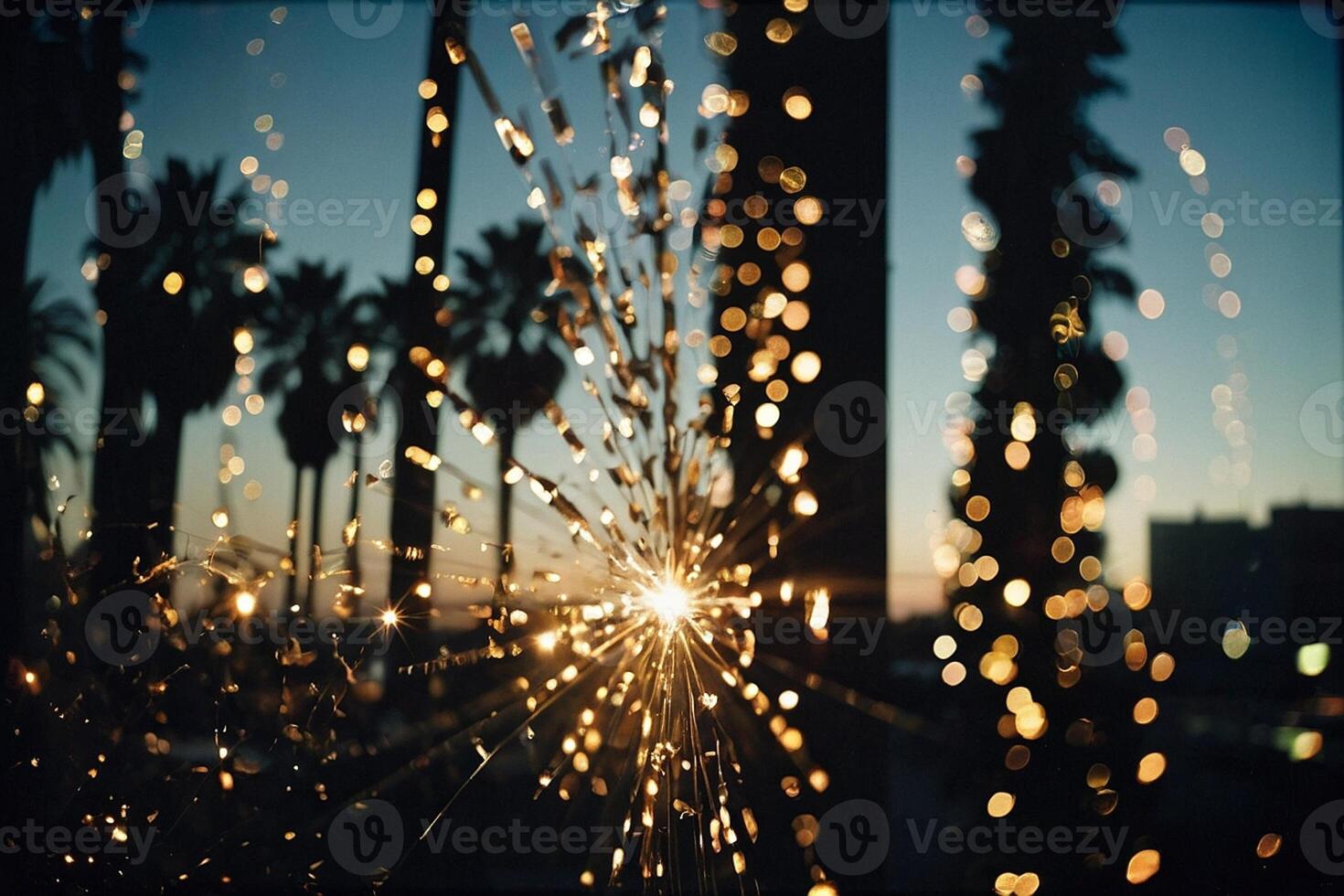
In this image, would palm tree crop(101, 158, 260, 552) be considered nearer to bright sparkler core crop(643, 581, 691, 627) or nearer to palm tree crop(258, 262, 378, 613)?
palm tree crop(258, 262, 378, 613)

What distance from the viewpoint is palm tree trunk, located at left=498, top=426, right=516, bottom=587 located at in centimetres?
201

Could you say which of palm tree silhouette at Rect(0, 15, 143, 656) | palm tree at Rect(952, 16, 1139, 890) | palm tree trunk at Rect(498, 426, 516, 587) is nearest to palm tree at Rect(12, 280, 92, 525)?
palm tree silhouette at Rect(0, 15, 143, 656)

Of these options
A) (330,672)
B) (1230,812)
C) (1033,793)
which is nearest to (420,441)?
(330,672)

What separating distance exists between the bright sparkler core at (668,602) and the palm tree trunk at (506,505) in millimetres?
354

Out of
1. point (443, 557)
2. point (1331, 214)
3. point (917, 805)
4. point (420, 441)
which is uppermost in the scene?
point (1331, 214)

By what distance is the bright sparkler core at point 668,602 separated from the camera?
83.8 inches

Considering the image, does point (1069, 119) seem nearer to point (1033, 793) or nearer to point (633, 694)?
point (1033, 793)

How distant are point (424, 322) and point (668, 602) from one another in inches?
38.0

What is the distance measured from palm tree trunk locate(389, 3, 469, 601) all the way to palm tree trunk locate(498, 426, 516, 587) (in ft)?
0.58

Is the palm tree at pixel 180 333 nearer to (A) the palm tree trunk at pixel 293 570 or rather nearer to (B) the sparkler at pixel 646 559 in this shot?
(A) the palm tree trunk at pixel 293 570

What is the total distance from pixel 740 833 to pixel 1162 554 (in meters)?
1.35

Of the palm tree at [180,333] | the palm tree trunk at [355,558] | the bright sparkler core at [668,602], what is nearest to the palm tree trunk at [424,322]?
the palm tree trunk at [355,558]

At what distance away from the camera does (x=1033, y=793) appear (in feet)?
9.34

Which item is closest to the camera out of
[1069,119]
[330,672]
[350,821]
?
[330,672]
